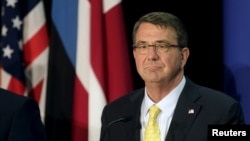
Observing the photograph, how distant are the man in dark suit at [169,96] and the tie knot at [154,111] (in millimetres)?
14

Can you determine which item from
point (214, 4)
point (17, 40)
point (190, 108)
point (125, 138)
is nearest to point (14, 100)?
point (125, 138)

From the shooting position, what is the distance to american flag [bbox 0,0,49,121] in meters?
2.68

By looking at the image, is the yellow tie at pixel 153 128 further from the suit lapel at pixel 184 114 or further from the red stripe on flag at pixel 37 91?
the red stripe on flag at pixel 37 91

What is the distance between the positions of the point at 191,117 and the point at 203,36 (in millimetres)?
941

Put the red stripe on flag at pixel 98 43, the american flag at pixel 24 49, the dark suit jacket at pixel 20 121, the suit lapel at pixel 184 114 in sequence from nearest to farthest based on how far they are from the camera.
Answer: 1. the dark suit jacket at pixel 20 121
2. the suit lapel at pixel 184 114
3. the red stripe on flag at pixel 98 43
4. the american flag at pixel 24 49

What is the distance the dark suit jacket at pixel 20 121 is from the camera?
149cm

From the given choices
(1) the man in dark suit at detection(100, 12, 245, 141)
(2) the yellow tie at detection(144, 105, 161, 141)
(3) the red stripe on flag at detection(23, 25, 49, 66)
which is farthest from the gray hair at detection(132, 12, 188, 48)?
(3) the red stripe on flag at detection(23, 25, 49, 66)

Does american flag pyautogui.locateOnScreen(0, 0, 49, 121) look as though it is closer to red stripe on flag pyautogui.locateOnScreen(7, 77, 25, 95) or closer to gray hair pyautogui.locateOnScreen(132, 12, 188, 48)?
red stripe on flag pyautogui.locateOnScreen(7, 77, 25, 95)

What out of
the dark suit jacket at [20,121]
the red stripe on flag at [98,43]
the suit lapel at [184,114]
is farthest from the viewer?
the red stripe on flag at [98,43]

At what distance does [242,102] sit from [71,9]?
982 mm

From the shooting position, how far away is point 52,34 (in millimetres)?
2631

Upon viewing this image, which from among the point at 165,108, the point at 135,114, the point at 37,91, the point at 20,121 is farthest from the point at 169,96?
the point at 37,91

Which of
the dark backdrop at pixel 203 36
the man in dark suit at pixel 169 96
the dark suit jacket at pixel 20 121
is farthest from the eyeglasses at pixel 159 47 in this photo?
the dark backdrop at pixel 203 36

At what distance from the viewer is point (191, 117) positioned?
1.87 metres
